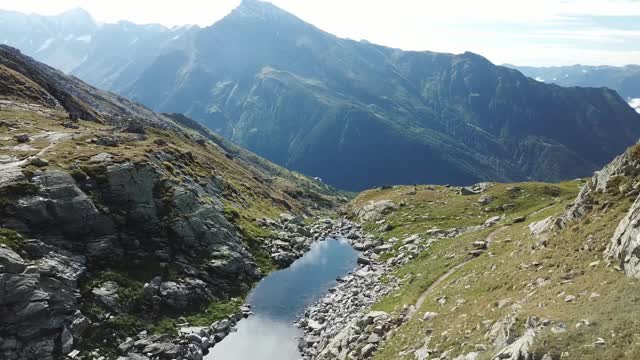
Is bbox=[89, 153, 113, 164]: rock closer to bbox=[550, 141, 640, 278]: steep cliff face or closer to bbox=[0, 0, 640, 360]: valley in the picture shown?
bbox=[0, 0, 640, 360]: valley

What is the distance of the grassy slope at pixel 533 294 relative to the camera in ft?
84.0

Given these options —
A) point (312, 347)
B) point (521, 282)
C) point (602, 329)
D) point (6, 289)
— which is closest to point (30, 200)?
point (6, 289)

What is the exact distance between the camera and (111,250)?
61188mm

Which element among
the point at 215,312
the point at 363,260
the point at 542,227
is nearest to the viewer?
the point at 542,227

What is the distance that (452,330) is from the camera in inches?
1417

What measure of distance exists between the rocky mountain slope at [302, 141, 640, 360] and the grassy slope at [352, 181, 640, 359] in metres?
0.09

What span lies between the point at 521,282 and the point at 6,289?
44.8 meters

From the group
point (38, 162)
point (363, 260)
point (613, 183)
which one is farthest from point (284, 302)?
point (613, 183)

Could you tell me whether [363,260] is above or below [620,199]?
below

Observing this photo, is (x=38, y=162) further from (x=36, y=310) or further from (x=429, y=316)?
(x=429, y=316)

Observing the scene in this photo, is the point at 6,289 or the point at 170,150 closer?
the point at 6,289

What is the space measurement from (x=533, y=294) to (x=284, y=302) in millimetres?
41484

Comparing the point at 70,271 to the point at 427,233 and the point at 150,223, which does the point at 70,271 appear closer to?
the point at 150,223

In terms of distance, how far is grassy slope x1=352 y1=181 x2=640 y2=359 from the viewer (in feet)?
84.0
